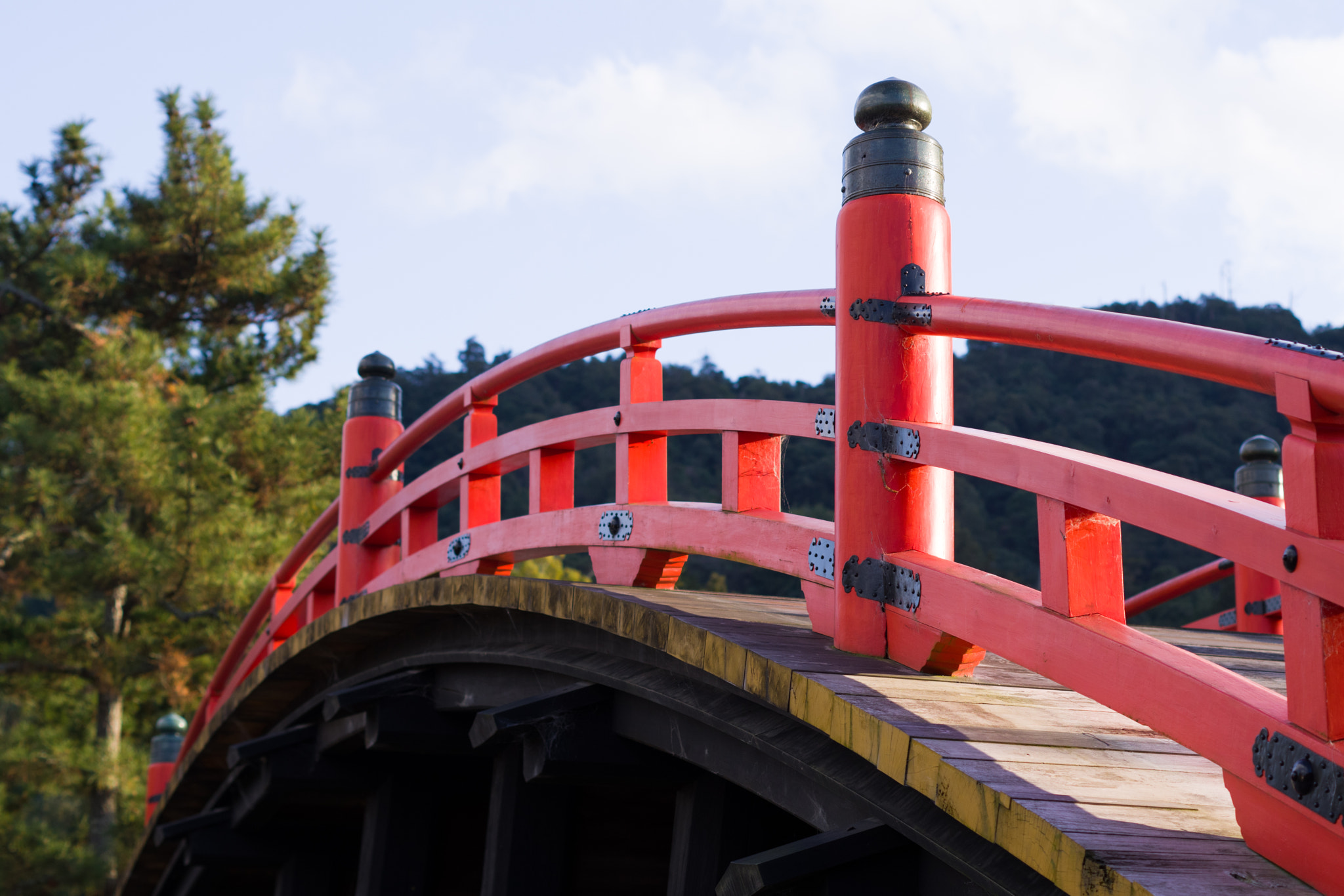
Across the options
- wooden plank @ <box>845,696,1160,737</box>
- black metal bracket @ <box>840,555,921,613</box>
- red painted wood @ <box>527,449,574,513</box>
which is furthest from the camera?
red painted wood @ <box>527,449,574,513</box>

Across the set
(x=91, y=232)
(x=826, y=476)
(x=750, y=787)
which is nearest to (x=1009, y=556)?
(x=826, y=476)

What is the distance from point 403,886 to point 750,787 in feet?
7.73

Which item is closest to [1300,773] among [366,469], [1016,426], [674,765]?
[674,765]

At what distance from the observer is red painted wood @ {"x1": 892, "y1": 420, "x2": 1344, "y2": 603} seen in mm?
1499

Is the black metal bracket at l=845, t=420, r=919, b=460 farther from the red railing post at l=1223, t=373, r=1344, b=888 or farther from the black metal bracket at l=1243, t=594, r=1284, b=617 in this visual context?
the black metal bracket at l=1243, t=594, r=1284, b=617

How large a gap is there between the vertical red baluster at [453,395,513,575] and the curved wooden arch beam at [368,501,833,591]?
0.23 ft

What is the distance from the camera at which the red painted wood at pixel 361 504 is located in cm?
529

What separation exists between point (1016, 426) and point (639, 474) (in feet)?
80.2

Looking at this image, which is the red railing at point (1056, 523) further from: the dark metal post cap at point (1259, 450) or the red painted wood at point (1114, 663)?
the dark metal post cap at point (1259, 450)

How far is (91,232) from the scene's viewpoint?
631 inches

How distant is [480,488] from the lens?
4.41 m

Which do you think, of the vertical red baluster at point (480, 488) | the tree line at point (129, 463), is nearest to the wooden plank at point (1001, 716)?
the vertical red baluster at point (480, 488)

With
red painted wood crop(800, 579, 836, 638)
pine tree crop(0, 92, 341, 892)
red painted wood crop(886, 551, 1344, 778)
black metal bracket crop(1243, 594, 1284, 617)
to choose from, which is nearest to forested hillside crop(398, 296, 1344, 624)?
pine tree crop(0, 92, 341, 892)

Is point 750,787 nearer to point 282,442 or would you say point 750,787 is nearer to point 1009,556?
point 282,442
